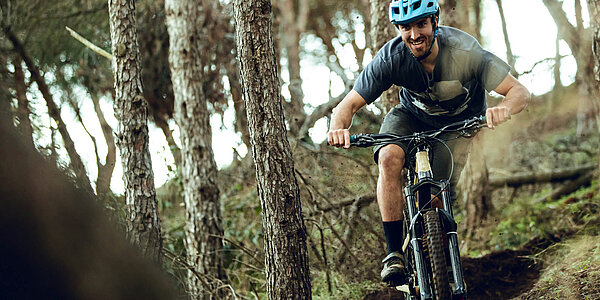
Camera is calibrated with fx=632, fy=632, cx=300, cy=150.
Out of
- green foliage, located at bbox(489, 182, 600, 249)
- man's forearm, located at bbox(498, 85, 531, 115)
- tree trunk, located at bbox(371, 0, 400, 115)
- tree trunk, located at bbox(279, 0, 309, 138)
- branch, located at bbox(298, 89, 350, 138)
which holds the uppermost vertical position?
tree trunk, located at bbox(279, 0, 309, 138)

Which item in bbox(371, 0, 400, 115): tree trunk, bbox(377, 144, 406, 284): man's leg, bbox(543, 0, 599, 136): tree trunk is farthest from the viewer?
bbox(543, 0, 599, 136): tree trunk

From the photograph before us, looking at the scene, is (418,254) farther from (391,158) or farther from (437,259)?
(391,158)

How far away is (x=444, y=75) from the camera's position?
15.4ft

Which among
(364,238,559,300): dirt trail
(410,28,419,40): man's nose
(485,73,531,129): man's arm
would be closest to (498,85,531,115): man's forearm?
(485,73,531,129): man's arm

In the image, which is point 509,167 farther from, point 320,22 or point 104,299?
point 104,299

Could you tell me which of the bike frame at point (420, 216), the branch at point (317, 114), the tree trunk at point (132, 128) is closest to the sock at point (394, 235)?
the bike frame at point (420, 216)

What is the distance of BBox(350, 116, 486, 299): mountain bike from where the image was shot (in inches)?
163

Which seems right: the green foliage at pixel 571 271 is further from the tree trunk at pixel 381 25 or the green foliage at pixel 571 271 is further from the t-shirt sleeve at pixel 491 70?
the tree trunk at pixel 381 25

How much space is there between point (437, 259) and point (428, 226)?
0.23m

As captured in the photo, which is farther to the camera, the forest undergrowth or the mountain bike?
the forest undergrowth

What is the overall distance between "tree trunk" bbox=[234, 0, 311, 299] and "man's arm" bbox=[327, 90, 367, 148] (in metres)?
0.60

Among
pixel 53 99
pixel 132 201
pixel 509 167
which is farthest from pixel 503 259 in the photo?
pixel 53 99

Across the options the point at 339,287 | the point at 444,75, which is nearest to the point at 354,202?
the point at 339,287

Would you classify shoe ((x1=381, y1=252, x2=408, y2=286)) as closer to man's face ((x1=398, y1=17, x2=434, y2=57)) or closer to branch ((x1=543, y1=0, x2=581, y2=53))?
man's face ((x1=398, y1=17, x2=434, y2=57))
